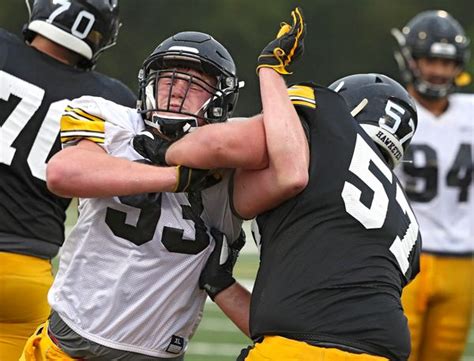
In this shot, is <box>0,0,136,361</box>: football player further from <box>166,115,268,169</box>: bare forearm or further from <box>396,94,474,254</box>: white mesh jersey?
<box>396,94,474,254</box>: white mesh jersey

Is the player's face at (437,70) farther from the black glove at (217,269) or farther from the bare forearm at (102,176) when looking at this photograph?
the bare forearm at (102,176)

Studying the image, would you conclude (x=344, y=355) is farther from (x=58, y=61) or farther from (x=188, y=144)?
(x=58, y=61)

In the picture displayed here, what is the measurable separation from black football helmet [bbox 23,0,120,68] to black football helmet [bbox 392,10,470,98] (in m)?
2.78

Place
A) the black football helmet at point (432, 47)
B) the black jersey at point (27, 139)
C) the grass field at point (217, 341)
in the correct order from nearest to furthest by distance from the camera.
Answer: the black jersey at point (27, 139) → the black football helmet at point (432, 47) → the grass field at point (217, 341)

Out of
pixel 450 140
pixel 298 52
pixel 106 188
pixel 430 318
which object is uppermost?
pixel 298 52

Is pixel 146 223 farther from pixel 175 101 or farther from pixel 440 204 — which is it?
pixel 440 204

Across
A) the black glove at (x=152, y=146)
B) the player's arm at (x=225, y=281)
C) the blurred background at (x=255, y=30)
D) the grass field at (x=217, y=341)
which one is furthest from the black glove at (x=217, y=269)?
the blurred background at (x=255, y=30)

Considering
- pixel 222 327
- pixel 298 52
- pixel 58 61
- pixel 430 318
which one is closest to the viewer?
pixel 298 52

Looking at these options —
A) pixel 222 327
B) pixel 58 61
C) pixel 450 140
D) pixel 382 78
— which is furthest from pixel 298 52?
pixel 222 327

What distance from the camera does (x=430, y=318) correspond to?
7219 mm

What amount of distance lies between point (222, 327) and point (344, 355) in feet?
19.7

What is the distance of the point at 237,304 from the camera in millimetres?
3998

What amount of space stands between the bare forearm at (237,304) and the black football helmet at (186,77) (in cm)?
59

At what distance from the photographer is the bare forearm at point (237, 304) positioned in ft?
13.1
